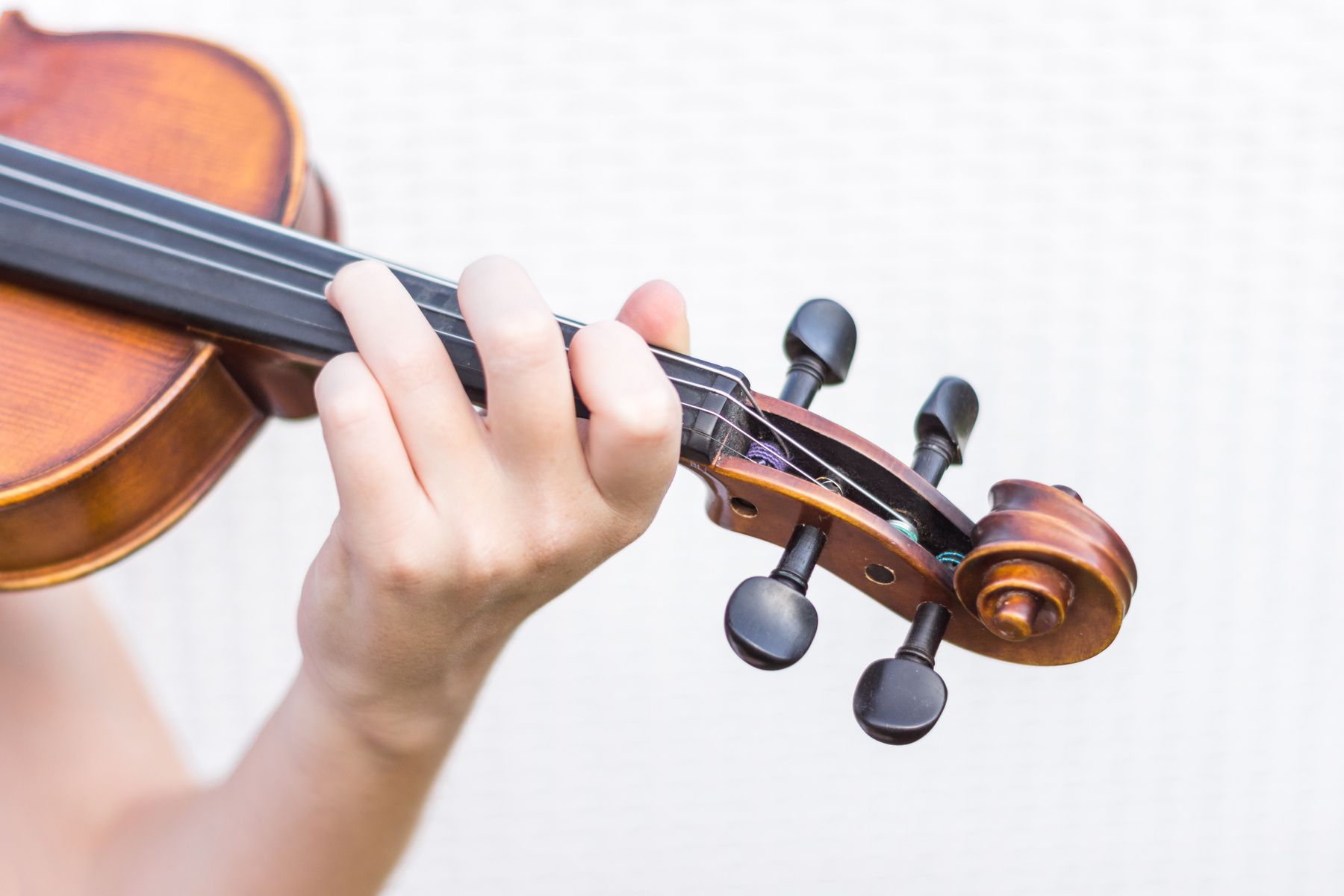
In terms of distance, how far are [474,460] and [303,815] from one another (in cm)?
27

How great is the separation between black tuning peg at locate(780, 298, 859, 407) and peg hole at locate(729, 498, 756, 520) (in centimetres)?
6

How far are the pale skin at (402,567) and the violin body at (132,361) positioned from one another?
0.45 feet

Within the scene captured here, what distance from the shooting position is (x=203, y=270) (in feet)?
1.59

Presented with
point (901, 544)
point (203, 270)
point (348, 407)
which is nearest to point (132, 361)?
point (203, 270)

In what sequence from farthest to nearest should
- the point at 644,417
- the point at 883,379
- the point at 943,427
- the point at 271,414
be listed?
the point at 883,379
the point at 271,414
the point at 943,427
the point at 644,417

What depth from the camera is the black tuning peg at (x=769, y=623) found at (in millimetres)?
350

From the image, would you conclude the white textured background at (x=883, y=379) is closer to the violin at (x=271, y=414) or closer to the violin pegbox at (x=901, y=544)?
the violin at (x=271, y=414)

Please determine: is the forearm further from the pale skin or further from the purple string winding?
the purple string winding

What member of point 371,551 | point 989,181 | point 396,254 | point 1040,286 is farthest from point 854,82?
point 371,551

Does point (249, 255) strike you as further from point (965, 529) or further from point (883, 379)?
point (883, 379)

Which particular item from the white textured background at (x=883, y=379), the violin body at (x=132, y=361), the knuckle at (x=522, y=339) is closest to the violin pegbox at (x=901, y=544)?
the knuckle at (x=522, y=339)

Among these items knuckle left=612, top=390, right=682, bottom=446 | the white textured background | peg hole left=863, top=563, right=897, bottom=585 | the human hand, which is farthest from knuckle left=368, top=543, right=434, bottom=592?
the white textured background

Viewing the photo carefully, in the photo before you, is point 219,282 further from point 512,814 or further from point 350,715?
point 512,814

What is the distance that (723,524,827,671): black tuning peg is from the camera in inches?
13.8
